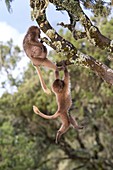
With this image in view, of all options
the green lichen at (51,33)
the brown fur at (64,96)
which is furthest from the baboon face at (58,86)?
the green lichen at (51,33)

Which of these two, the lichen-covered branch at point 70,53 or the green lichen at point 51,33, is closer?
the lichen-covered branch at point 70,53

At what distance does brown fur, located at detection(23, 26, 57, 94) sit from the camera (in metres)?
2.76

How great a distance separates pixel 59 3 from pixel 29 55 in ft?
1.31

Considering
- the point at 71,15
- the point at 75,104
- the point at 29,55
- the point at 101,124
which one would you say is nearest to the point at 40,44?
the point at 29,55

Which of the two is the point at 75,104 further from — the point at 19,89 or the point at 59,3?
the point at 59,3

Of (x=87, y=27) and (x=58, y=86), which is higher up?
(x=87, y=27)

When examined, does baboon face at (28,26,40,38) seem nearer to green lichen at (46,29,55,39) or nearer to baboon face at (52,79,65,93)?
green lichen at (46,29,55,39)

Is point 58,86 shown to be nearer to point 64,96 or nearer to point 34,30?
point 64,96

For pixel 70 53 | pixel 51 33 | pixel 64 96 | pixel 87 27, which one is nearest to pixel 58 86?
pixel 64 96

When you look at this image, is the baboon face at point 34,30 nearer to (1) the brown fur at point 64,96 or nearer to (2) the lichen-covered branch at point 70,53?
(2) the lichen-covered branch at point 70,53

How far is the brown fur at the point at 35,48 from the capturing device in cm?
→ 276

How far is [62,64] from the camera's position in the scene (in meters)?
2.80

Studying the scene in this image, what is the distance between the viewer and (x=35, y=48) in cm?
275

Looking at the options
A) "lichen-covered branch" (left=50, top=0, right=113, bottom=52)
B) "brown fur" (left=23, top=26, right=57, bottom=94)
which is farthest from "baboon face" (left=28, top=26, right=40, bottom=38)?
"lichen-covered branch" (left=50, top=0, right=113, bottom=52)
